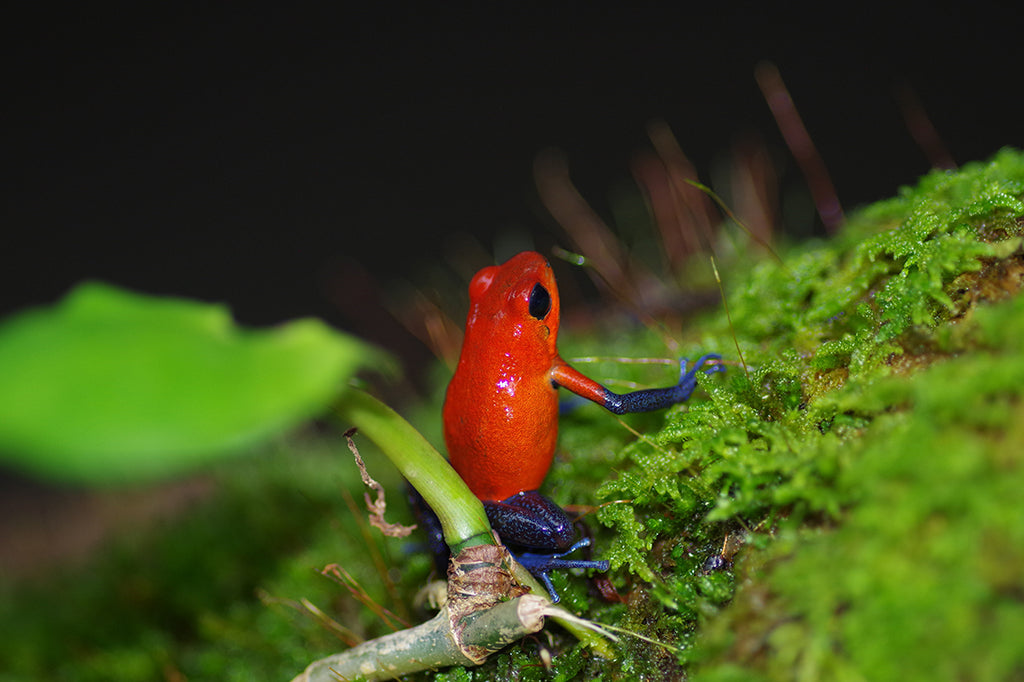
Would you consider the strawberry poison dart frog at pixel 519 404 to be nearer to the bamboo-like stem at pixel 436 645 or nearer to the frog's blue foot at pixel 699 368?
the frog's blue foot at pixel 699 368

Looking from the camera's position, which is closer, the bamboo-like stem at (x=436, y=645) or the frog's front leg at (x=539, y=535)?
the bamboo-like stem at (x=436, y=645)

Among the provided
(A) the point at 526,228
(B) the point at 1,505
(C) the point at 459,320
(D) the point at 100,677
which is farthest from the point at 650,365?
(B) the point at 1,505

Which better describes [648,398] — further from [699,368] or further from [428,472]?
[428,472]

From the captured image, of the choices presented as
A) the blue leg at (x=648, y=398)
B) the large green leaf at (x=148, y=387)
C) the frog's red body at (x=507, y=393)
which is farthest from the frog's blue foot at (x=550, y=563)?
the large green leaf at (x=148, y=387)

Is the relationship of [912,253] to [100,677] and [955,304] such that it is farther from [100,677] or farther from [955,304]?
[100,677]

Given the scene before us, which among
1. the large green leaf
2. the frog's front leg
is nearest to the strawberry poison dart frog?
the frog's front leg

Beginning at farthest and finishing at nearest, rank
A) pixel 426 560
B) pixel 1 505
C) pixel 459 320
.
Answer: pixel 1 505, pixel 459 320, pixel 426 560

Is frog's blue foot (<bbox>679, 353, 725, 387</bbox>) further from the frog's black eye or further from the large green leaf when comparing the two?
the large green leaf
